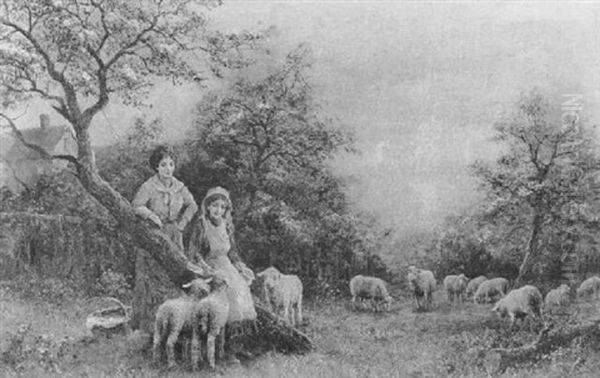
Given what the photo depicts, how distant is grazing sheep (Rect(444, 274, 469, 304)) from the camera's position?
5.77 m

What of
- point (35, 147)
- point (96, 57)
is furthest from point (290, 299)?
point (96, 57)

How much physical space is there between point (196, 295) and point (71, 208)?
1.15 metres

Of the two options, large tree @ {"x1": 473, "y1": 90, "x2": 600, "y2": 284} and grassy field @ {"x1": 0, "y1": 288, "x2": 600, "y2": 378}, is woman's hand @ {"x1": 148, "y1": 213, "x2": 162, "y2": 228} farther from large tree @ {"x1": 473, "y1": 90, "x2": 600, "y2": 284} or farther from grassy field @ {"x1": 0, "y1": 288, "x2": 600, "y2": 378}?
large tree @ {"x1": 473, "y1": 90, "x2": 600, "y2": 284}

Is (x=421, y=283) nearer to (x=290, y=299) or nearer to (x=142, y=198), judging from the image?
(x=290, y=299)

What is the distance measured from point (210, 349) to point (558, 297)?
2242 mm

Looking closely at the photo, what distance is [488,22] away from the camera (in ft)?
19.1

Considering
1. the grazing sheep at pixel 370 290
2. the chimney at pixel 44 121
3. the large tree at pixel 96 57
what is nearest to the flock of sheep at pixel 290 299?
the grazing sheep at pixel 370 290

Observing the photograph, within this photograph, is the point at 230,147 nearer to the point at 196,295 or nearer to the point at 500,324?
the point at 196,295

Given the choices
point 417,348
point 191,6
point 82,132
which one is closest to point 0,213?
point 82,132

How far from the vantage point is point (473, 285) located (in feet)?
18.6

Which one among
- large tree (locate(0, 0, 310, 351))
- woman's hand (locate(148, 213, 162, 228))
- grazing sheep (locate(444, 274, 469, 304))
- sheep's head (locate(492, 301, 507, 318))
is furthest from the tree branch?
sheep's head (locate(492, 301, 507, 318))

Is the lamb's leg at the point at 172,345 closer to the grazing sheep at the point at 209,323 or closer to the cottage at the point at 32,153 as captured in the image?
the grazing sheep at the point at 209,323

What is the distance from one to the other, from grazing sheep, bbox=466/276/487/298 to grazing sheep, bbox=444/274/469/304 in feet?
0.19

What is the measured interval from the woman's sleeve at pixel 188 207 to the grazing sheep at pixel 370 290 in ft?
3.76
